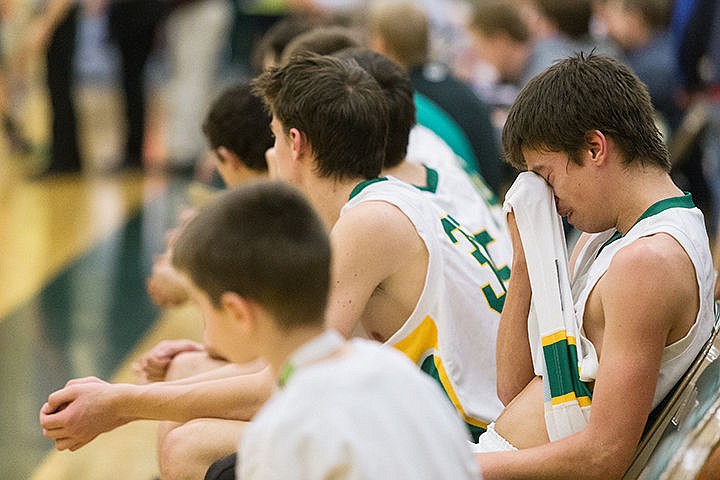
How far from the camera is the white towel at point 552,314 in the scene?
2092 millimetres

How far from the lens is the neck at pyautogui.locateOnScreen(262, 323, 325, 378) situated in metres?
1.65

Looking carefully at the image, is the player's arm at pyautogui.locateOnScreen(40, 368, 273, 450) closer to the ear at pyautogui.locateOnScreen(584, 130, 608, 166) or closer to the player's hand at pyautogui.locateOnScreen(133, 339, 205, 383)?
the player's hand at pyautogui.locateOnScreen(133, 339, 205, 383)

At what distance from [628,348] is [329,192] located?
3.00 ft

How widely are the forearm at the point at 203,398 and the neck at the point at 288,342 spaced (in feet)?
2.90

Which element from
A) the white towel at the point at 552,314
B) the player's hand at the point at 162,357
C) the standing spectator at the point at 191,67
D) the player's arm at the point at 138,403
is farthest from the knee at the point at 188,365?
the standing spectator at the point at 191,67

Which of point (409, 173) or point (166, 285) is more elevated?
point (409, 173)

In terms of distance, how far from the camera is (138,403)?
8.05ft

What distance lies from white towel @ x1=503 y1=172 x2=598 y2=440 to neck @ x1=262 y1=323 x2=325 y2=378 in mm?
640

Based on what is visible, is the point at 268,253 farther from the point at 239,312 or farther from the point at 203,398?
the point at 203,398

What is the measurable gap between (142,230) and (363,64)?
14.2 feet

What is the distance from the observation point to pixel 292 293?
162cm

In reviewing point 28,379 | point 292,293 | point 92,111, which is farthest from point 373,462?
point 92,111

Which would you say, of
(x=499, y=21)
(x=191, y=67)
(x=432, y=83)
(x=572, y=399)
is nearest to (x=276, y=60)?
(x=432, y=83)

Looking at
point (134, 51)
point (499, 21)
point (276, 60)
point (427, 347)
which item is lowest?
point (134, 51)
